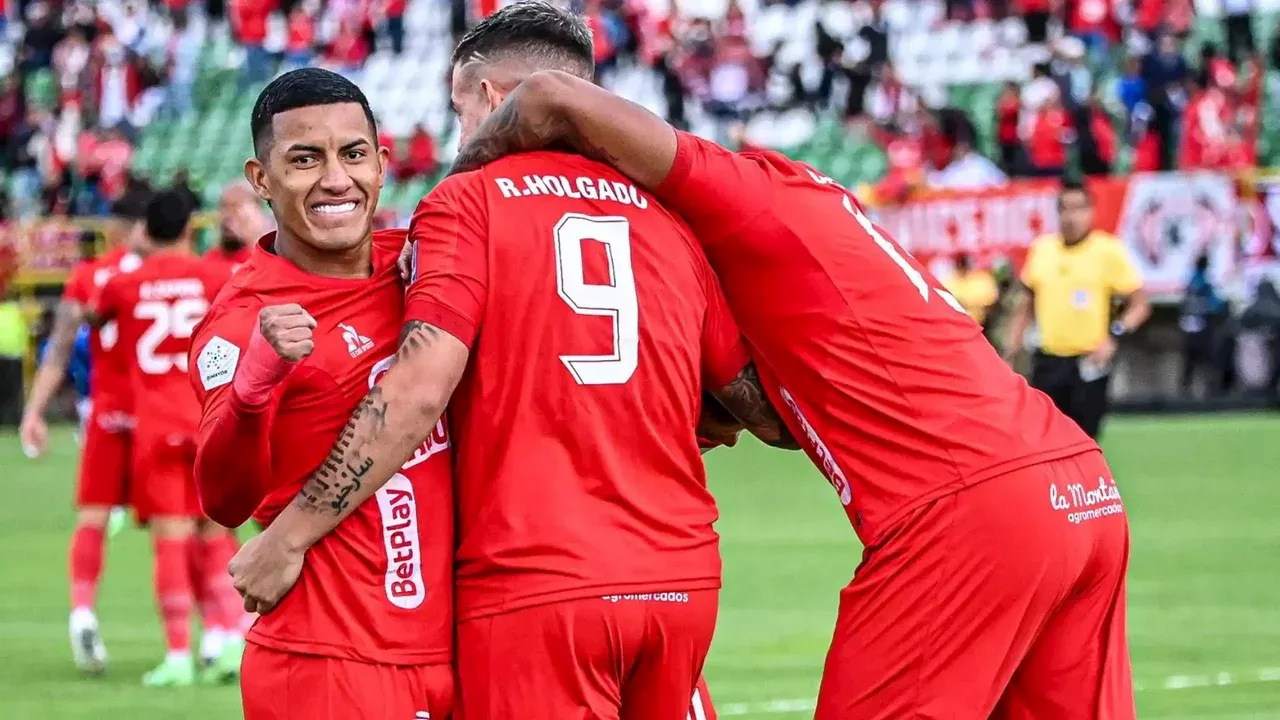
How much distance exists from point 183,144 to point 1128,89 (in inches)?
624

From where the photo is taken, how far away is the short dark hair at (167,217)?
9875 millimetres

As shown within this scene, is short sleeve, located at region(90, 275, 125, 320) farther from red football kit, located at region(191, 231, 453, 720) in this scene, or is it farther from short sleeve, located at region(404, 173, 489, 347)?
short sleeve, located at region(404, 173, 489, 347)

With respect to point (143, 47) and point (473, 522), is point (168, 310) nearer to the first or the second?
point (473, 522)

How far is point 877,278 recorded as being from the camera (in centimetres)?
446

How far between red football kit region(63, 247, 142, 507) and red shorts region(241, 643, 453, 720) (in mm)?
6272

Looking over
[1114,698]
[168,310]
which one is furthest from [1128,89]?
[1114,698]

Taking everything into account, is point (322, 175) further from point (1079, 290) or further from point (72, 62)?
point (72, 62)

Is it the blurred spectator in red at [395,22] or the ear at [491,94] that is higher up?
the blurred spectator in red at [395,22]

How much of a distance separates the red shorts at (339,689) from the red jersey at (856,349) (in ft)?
3.35

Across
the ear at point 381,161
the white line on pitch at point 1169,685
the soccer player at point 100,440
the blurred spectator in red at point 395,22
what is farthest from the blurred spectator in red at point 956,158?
the ear at point 381,161

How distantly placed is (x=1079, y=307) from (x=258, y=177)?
1028cm

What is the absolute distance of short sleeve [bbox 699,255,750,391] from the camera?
4391mm

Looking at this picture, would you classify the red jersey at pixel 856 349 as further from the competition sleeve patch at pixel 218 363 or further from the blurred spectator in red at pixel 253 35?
the blurred spectator in red at pixel 253 35

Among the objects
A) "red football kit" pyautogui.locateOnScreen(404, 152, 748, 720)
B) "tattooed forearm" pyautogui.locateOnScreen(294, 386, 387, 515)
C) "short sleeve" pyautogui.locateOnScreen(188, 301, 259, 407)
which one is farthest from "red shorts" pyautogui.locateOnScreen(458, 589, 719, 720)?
"short sleeve" pyautogui.locateOnScreen(188, 301, 259, 407)
